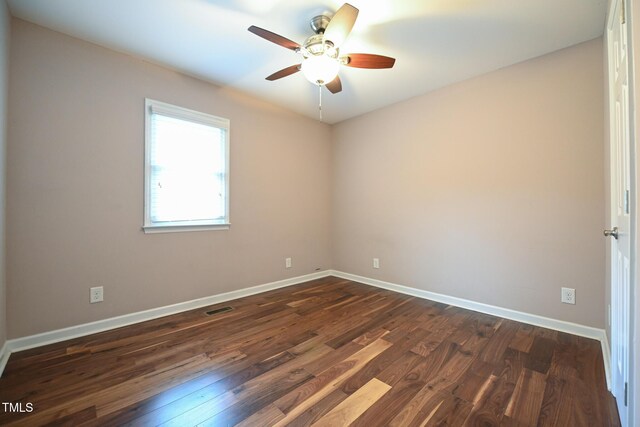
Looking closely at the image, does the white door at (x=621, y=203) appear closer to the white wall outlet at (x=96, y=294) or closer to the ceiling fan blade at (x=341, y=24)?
the ceiling fan blade at (x=341, y=24)

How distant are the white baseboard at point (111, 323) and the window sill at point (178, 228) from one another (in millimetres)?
752

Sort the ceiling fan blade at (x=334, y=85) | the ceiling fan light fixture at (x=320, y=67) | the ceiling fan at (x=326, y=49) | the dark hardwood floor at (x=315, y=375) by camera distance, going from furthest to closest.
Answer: the ceiling fan blade at (x=334, y=85) → the ceiling fan light fixture at (x=320, y=67) → the ceiling fan at (x=326, y=49) → the dark hardwood floor at (x=315, y=375)

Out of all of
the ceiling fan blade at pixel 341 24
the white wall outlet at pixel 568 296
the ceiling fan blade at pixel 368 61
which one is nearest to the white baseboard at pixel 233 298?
the white wall outlet at pixel 568 296

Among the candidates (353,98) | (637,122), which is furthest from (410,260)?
(637,122)

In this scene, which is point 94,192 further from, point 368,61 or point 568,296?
point 568,296

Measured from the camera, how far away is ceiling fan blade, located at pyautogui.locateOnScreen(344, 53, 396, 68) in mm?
1944

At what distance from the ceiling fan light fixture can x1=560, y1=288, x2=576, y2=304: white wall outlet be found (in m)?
2.66

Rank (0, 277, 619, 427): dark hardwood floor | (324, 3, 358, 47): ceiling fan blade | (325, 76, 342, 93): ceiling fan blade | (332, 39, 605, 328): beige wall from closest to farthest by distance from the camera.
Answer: (0, 277, 619, 427): dark hardwood floor → (324, 3, 358, 47): ceiling fan blade → (332, 39, 605, 328): beige wall → (325, 76, 342, 93): ceiling fan blade

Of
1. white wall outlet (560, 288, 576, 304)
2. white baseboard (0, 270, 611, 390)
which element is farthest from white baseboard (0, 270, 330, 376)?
white wall outlet (560, 288, 576, 304)

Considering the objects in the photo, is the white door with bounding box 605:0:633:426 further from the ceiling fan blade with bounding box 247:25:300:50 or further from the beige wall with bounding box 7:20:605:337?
the ceiling fan blade with bounding box 247:25:300:50

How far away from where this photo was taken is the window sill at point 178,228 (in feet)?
8.33

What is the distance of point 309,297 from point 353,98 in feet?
8.24

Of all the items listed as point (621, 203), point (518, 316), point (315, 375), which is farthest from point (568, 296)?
point (315, 375)

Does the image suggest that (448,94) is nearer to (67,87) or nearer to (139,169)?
(139,169)
